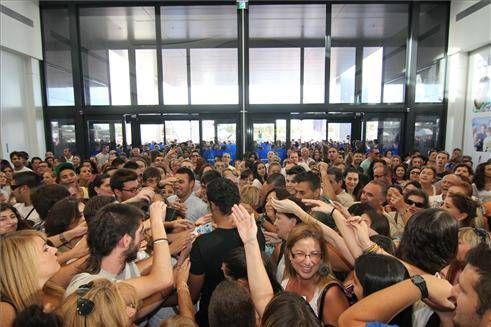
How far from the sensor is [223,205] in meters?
2.18

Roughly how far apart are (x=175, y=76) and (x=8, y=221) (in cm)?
A: 803

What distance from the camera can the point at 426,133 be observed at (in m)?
9.94

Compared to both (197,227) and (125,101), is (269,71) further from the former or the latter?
(197,227)

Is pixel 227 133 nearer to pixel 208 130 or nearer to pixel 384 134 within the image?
pixel 208 130

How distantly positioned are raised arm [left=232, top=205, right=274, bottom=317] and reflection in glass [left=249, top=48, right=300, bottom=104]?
8.42m

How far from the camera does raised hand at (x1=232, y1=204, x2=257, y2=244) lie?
5.69 feet

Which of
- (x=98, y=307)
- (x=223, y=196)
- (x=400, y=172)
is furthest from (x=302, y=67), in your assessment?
(x=98, y=307)

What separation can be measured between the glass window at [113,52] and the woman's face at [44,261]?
867 cm

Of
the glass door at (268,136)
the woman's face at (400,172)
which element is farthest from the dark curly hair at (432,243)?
the glass door at (268,136)

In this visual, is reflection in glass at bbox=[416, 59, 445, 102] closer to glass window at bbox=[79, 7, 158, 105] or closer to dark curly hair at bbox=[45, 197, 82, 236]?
glass window at bbox=[79, 7, 158, 105]

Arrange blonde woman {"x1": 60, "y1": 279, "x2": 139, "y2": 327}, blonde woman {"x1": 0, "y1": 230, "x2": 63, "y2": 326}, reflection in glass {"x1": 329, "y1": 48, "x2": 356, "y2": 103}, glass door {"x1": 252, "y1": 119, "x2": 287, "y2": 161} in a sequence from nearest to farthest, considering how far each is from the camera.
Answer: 1. blonde woman {"x1": 60, "y1": 279, "x2": 139, "y2": 327}
2. blonde woman {"x1": 0, "y1": 230, "x2": 63, "y2": 326}
3. reflection in glass {"x1": 329, "y1": 48, "x2": 356, "y2": 103}
4. glass door {"x1": 252, "y1": 119, "x2": 287, "y2": 161}

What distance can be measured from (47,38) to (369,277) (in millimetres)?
11142

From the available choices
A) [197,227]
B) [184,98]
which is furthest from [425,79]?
[197,227]

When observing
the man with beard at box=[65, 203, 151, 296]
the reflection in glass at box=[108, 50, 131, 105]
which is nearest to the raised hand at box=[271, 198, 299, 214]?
the man with beard at box=[65, 203, 151, 296]
